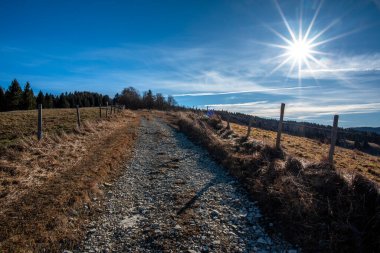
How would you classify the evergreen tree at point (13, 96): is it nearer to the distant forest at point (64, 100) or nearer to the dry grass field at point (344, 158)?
the distant forest at point (64, 100)

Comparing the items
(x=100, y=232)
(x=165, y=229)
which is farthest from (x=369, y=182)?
(x=100, y=232)

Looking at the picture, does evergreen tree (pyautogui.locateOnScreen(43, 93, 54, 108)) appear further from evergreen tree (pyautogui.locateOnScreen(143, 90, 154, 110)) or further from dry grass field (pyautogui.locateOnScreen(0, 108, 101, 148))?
dry grass field (pyautogui.locateOnScreen(0, 108, 101, 148))

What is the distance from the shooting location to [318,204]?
641 cm

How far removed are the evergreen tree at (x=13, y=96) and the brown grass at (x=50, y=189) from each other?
79831 mm

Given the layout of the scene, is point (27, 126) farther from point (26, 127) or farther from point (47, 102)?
point (47, 102)

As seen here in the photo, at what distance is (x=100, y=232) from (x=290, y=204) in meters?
4.98

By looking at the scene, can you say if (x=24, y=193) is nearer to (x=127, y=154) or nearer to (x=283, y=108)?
(x=127, y=154)

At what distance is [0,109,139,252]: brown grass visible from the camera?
17.2 feet

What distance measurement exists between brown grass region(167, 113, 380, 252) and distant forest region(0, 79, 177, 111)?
73380mm

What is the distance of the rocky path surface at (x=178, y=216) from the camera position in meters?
5.20

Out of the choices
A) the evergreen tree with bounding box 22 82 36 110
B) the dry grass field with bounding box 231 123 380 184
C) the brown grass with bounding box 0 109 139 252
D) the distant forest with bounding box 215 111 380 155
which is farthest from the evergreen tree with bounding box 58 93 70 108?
the distant forest with bounding box 215 111 380 155

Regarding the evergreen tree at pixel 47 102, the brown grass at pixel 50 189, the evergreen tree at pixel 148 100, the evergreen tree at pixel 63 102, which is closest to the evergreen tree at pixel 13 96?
the evergreen tree at pixel 47 102

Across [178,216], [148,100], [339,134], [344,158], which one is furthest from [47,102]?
[178,216]

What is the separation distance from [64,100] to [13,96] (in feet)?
117
